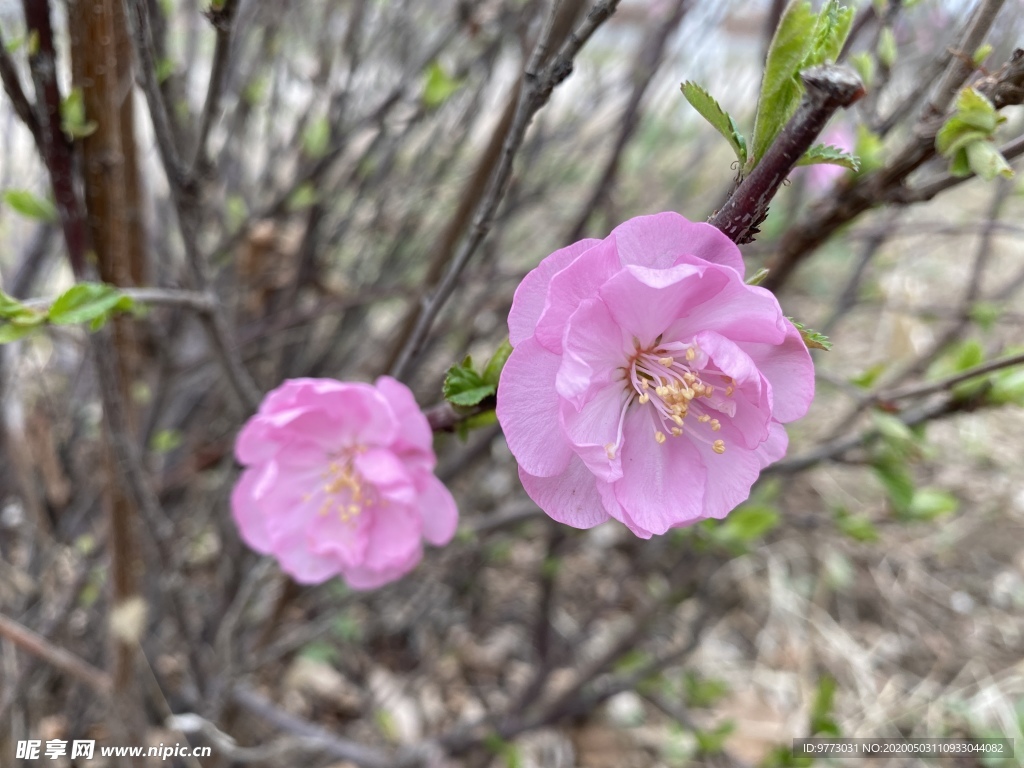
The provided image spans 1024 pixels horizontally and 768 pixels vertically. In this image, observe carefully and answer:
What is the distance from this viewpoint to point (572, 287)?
1.98 ft

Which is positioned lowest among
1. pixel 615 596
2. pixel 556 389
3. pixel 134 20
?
pixel 615 596

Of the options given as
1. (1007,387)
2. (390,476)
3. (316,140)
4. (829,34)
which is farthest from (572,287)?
(316,140)

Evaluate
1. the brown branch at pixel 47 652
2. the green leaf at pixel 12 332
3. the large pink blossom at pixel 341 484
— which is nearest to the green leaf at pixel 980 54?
the large pink blossom at pixel 341 484

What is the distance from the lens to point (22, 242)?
2.02m

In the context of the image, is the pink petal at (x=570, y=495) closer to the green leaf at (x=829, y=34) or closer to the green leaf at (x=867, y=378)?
the green leaf at (x=829, y=34)

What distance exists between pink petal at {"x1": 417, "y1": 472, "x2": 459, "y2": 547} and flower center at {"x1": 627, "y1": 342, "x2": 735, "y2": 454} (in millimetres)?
309

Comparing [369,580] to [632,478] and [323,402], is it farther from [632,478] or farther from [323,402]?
[632,478]

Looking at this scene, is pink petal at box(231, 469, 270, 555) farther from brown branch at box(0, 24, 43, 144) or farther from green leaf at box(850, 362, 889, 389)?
green leaf at box(850, 362, 889, 389)

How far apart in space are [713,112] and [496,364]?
A: 29 centimetres

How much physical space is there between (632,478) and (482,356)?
2.22 metres

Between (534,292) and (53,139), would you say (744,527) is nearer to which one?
(534,292)

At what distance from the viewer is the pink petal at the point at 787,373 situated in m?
0.62

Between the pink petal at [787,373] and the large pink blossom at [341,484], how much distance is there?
388 mm

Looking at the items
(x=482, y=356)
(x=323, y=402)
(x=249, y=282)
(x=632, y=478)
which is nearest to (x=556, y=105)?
(x=482, y=356)
